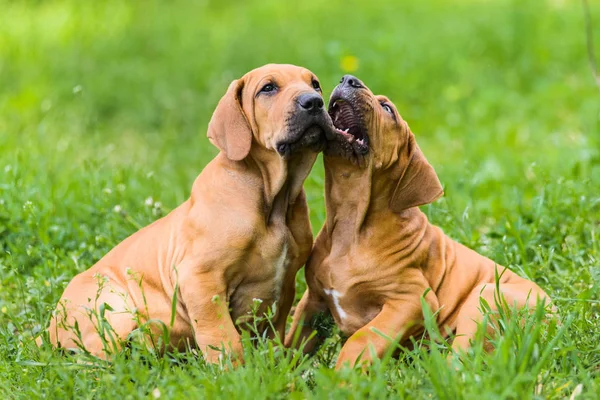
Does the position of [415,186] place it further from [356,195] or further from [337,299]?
[337,299]

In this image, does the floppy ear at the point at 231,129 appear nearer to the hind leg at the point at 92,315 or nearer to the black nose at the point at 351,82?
the black nose at the point at 351,82

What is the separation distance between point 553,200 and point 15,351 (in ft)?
12.7

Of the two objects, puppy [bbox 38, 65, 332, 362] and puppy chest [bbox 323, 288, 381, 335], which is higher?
puppy [bbox 38, 65, 332, 362]

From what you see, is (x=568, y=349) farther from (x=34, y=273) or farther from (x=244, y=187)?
(x=34, y=273)

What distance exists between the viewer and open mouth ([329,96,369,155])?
17.0 ft

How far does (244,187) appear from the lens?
5148 millimetres

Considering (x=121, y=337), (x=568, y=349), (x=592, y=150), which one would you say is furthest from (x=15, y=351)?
(x=592, y=150)

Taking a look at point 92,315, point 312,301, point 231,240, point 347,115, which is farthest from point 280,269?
point 92,315

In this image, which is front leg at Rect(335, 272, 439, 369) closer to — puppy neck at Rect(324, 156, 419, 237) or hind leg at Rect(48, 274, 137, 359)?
puppy neck at Rect(324, 156, 419, 237)

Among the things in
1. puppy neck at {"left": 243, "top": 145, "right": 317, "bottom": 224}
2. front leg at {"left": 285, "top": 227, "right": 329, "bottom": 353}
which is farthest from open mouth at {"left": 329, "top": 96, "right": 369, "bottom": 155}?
front leg at {"left": 285, "top": 227, "right": 329, "bottom": 353}

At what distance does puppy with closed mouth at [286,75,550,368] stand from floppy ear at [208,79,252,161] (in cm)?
50

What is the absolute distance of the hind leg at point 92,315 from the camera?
5078 mm

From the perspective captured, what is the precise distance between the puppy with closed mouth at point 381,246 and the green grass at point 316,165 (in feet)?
0.83

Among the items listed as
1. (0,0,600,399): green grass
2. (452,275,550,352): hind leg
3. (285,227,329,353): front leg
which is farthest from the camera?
(285,227,329,353): front leg
